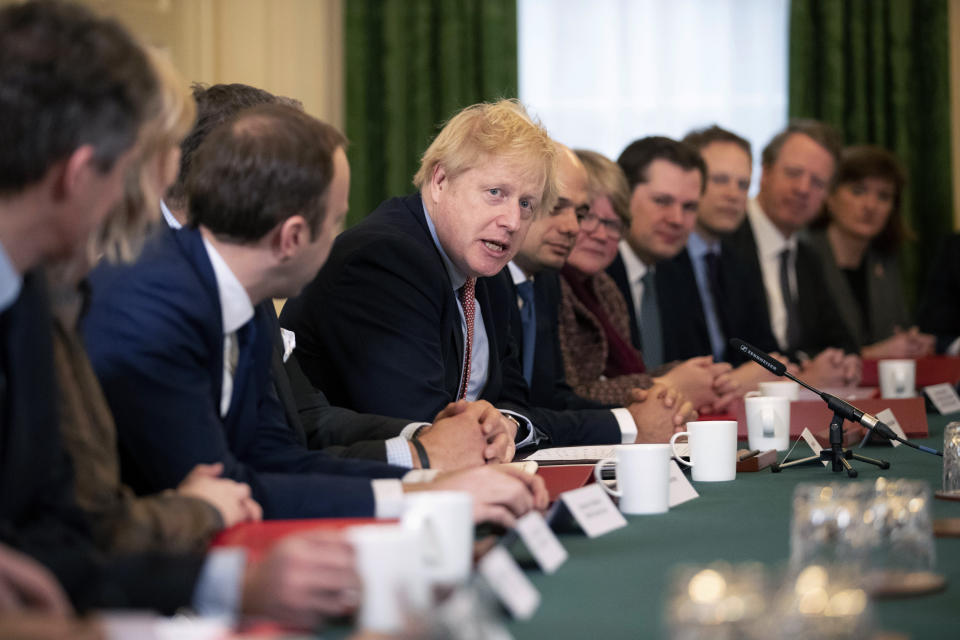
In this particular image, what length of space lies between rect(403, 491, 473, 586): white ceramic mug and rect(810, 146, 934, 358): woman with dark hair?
15.0 feet

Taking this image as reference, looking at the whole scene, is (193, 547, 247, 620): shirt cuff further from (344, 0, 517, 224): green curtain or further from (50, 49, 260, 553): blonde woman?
(344, 0, 517, 224): green curtain

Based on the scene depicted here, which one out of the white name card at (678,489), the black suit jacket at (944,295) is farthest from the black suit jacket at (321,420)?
the black suit jacket at (944,295)

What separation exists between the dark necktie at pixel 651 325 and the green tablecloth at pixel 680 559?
2165 mm

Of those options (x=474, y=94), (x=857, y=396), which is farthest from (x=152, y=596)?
(x=474, y=94)

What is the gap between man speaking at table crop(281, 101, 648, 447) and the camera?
8.06ft

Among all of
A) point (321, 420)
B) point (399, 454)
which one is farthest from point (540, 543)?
point (321, 420)

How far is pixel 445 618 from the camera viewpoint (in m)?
0.83

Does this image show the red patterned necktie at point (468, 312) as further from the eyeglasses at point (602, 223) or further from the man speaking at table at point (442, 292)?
the eyeglasses at point (602, 223)

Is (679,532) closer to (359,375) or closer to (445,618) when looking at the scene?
(445,618)

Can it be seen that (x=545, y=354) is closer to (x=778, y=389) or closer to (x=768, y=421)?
(x=778, y=389)

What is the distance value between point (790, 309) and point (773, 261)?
237 millimetres

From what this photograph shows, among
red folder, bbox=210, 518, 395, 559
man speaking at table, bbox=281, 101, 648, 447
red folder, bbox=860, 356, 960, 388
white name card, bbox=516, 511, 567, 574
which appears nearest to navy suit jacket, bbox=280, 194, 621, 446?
man speaking at table, bbox=281, 101, 648, 447

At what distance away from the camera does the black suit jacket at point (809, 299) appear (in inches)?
199

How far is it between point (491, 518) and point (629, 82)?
4704 millimetres
